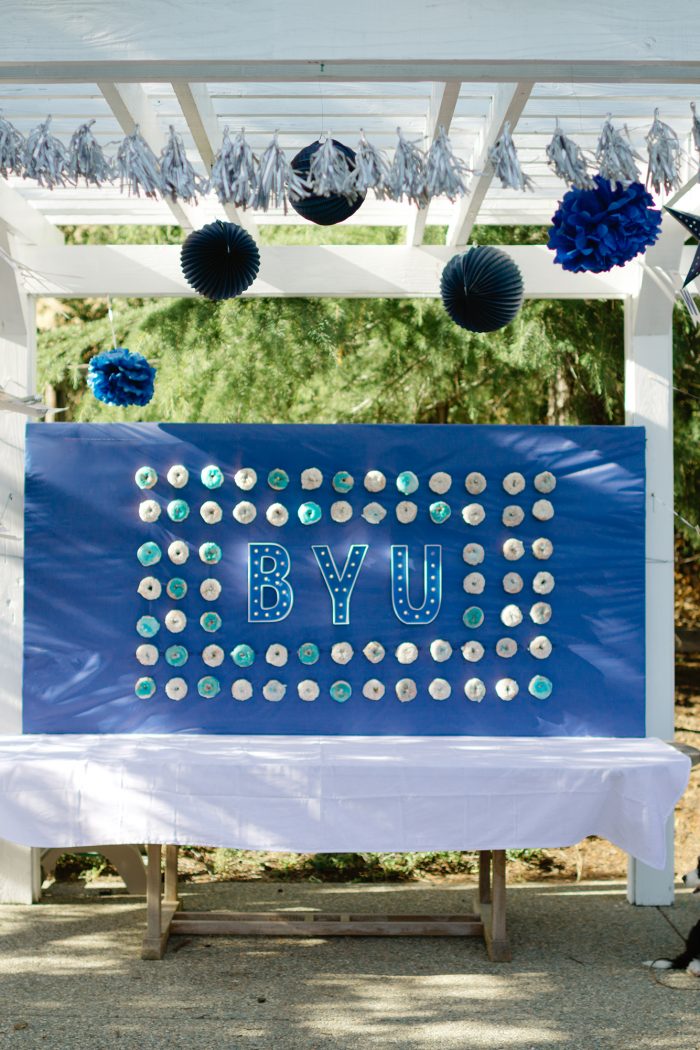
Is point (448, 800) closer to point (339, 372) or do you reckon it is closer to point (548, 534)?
point (548, 534)

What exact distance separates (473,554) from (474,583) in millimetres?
112

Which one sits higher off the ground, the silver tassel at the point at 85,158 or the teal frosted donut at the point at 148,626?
the silver tassel at the point at 85,158

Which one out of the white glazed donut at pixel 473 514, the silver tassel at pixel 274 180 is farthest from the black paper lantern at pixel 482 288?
the silver tassel at pixel 274 180

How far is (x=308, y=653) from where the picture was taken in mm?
4391

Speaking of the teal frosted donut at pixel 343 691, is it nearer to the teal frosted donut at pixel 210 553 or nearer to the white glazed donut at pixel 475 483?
the teal frosted donut at pixel 210 553

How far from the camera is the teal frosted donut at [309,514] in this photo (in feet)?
14.5

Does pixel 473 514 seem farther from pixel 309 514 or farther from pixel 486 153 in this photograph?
pixel 486 153

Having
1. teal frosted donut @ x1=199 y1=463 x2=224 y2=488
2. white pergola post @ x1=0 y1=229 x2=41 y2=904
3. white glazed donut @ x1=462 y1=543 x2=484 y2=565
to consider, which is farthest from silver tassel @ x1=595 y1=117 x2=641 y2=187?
white pergola post @ x1=0 y1=229 x2=41 y2=904

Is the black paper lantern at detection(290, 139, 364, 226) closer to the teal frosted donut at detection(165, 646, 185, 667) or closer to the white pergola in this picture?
the white pergola

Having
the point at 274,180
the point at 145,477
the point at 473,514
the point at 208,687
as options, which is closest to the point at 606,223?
the point at 274,180

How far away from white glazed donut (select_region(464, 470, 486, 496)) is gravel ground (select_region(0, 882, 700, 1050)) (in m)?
1.67

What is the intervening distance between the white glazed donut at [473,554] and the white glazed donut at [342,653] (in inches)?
22.3

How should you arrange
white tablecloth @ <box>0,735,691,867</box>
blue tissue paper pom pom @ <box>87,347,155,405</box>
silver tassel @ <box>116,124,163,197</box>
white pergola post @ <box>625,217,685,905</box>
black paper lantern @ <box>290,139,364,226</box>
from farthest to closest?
white pergola post @ <box>625,217,685,905</box> → blue tissue paper pom pom @ <box>87,347,155,405</box> → white tablecloth @ <box>0,735,691,867</box> → black paper lantern @ <box>290,139,364,226</box> → silver tassel @ <box>116,124,163,197</box>

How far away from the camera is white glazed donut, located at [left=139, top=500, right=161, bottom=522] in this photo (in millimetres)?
4422
